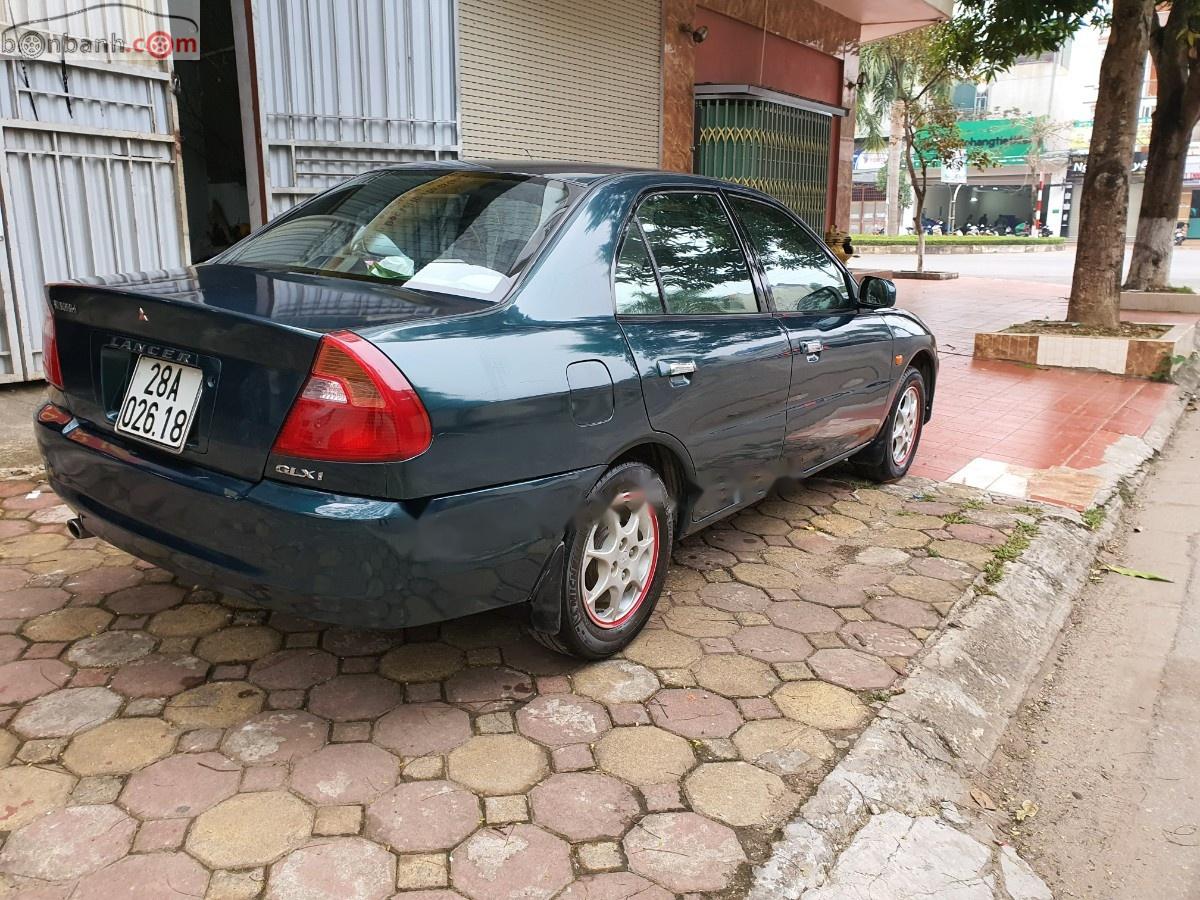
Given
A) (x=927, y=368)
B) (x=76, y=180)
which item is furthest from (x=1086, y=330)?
(x=76, y=180)

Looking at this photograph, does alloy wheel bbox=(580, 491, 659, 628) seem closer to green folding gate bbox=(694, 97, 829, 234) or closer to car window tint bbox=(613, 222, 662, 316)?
car window tint bbox=(613, 222, 662, 316)

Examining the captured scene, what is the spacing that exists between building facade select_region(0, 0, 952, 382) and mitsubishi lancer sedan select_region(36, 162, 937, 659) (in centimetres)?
234

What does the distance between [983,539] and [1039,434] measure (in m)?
2.46

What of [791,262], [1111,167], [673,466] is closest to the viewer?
[673,466]

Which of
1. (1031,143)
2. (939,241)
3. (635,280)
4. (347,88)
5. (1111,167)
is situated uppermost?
(1031,143)

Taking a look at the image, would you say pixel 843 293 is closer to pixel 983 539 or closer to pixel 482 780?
pixel 983 539

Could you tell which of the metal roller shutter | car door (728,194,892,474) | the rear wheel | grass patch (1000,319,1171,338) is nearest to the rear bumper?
the rear wheel

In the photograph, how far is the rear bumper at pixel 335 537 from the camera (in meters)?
2.31

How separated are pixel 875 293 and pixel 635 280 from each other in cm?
181

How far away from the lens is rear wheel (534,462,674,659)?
281cm

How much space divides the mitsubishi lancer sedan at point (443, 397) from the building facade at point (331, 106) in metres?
2.34

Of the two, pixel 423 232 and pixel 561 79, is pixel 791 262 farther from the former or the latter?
pixel 561 79

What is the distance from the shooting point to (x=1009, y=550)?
167 inches

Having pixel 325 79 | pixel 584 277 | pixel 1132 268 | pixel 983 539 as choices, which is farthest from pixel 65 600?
pixel 1132 268
